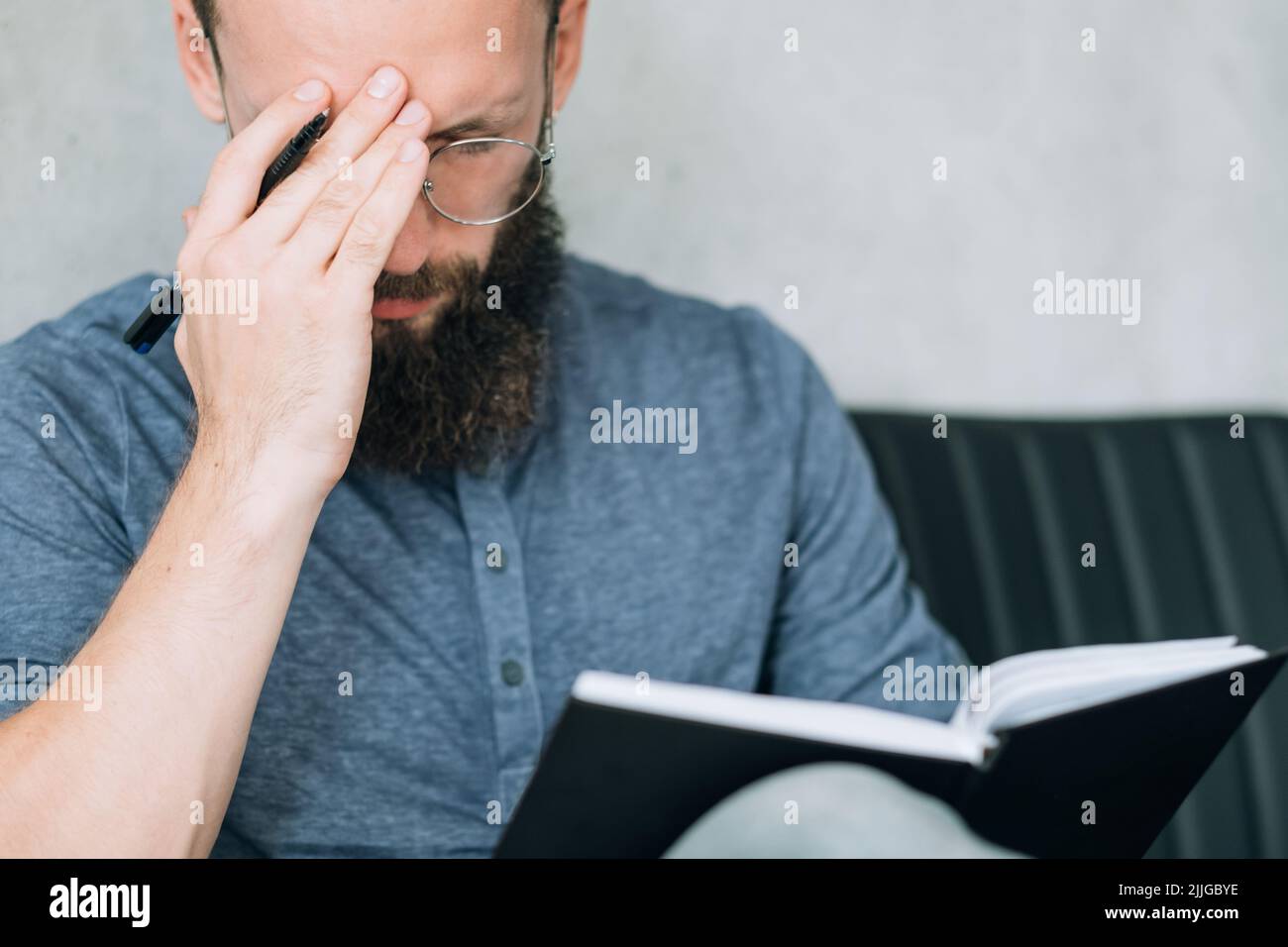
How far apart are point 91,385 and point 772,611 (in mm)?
757

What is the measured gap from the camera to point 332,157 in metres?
1.01

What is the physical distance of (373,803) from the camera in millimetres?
1122

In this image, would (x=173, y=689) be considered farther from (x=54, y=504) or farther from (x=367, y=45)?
(x=367, y=45)

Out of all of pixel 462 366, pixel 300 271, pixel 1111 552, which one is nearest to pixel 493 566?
pixel 462 366

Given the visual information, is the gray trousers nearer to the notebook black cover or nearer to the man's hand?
the notebook black cover

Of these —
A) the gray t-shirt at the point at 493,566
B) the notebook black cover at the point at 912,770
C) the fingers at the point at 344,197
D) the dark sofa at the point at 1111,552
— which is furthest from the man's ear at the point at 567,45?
the notebook black cover at the point at 912,770

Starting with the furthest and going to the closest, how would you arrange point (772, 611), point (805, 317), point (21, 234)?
point (805, 317) < point (21, 234) < point (772, 611)

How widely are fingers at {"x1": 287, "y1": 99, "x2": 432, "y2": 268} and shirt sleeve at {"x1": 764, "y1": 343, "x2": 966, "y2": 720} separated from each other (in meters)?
0.58

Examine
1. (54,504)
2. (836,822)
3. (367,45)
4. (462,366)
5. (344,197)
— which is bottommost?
(836,822)

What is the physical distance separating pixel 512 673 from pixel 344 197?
18.1 inches

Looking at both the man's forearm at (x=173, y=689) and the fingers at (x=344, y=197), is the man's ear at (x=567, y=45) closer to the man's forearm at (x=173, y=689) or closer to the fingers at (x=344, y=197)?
the fingers at (x=344, y=197)

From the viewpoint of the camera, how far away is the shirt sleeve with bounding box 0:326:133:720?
3.25 ft
